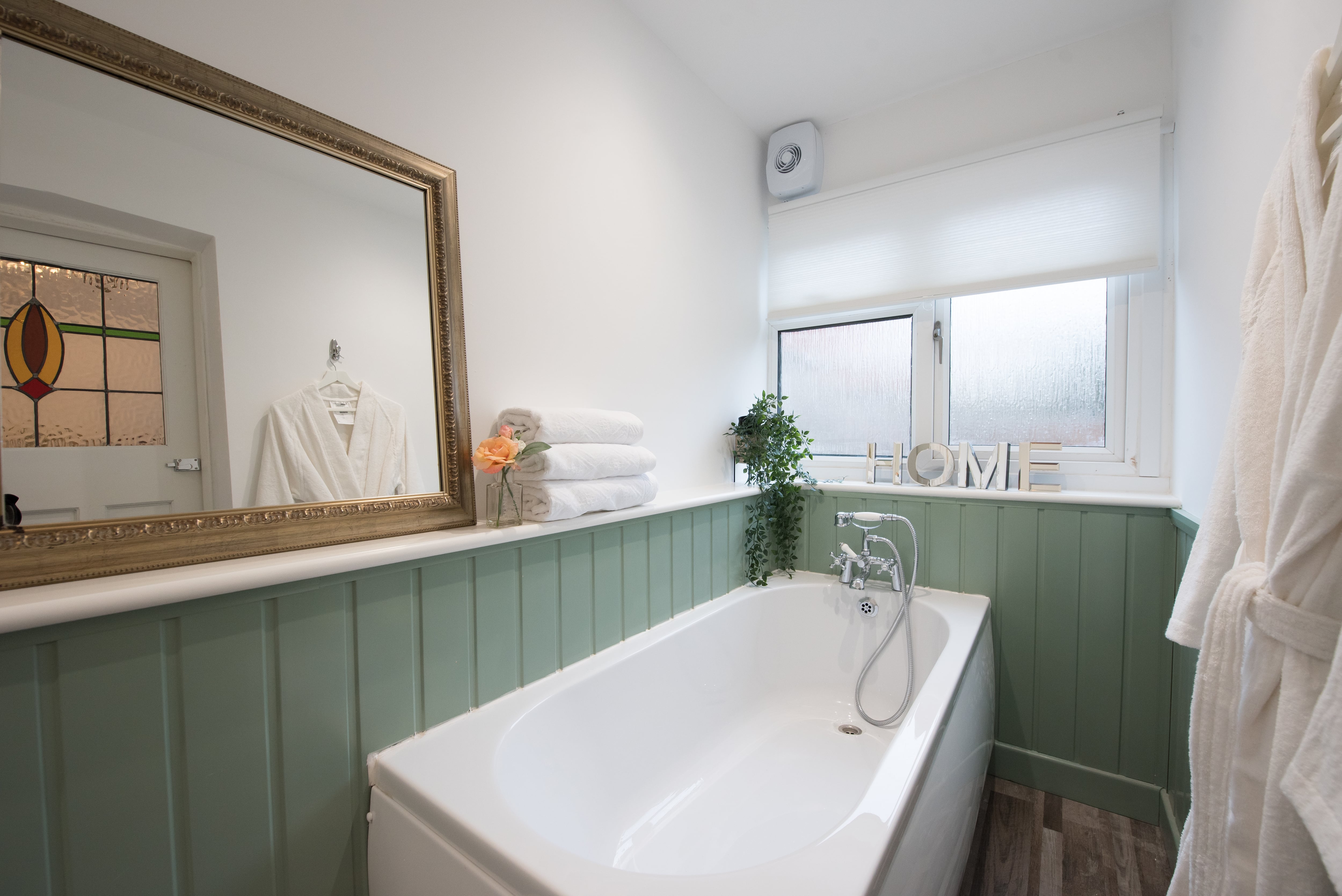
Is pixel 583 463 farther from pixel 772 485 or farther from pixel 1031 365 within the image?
pixel 1031 365

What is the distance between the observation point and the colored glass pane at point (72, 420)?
78cm

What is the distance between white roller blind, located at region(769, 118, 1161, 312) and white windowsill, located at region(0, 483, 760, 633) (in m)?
1.61

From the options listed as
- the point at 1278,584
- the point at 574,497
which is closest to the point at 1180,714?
the point at 1278,584

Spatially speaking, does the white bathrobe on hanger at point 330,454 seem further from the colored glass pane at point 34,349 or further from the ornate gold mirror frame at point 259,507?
the colored glass pane at point 34,349

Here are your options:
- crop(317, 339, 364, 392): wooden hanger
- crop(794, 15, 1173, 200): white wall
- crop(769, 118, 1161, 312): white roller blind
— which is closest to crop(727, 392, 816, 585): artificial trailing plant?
crop(769, 118, 1161, 312): white roller blind

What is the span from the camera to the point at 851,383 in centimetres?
245

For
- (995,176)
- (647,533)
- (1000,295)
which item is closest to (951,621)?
(647,533)

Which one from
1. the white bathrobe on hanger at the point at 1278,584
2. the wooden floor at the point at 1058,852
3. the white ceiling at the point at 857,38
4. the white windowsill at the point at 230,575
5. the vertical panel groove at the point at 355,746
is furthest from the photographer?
the white ceiling at the point at 857,38

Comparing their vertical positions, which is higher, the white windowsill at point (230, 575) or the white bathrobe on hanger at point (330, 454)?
the white bathrobe on hanger at point (330, 454)

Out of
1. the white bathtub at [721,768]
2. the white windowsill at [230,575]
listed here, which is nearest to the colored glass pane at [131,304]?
→ the white windowsill at [230,575]

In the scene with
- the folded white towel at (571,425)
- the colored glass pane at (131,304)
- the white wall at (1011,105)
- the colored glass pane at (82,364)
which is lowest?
the folded white towel at (571,425)

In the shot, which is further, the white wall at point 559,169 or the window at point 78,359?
the white wall at point 559,169

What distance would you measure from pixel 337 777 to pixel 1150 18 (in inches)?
117

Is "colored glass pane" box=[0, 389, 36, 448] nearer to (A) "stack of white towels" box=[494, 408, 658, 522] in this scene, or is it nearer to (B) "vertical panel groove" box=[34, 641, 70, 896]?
(B) "vertical panel groove" box=[34, 641, 70, 896]
